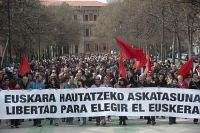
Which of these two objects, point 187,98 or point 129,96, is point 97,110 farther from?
point 187,98

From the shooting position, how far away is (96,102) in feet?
53.1

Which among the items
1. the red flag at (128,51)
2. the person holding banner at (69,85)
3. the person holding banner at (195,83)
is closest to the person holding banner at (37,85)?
the person holding banner at (69,85)

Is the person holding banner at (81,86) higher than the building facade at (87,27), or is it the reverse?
the building facade at (87,27)

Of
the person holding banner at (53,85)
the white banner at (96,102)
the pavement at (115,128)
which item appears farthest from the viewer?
the person holding banner at (53,85)

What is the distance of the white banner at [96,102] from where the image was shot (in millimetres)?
15953

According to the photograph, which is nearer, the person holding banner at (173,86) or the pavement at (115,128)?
the pavement at (115,128)

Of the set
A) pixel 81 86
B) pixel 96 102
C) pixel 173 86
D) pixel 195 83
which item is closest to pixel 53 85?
pixel 81 86

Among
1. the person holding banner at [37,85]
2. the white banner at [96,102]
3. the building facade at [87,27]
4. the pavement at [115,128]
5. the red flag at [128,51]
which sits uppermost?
the building facade at [87,27]

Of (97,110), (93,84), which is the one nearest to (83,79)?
(93,84)

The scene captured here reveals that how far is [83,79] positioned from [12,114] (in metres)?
3.06

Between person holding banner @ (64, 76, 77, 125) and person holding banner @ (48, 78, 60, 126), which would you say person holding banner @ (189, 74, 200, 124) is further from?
person holding banner @ (48, 78, 60, 126)

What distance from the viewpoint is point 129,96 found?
16125 mm

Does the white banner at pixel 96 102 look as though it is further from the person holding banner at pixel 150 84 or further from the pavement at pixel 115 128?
the person holding banner at pixel 150 84

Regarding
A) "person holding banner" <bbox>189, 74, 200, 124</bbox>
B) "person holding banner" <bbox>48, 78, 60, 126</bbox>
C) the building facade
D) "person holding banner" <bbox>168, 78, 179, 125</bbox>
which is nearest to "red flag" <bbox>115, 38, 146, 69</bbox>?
"person holding banner" <bbox>168, 78, 179, 125</bbox>
